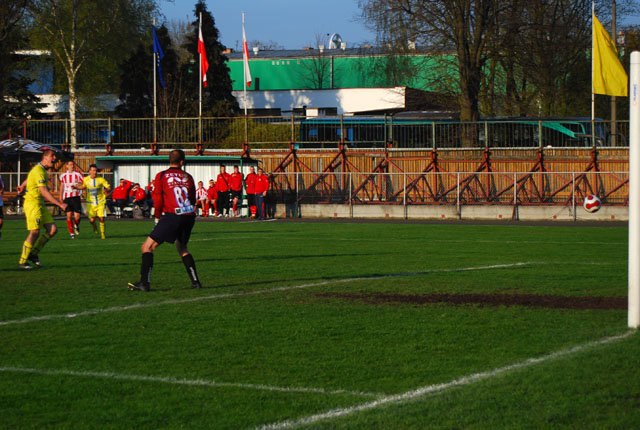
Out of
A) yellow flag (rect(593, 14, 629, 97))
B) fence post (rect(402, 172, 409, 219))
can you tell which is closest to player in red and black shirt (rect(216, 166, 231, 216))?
fence post (rect(402, 172, 409, 219))

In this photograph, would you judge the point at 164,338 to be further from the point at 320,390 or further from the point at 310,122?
the point at 310,122

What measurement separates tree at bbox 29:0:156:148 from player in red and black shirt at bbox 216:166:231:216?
64.5 feet

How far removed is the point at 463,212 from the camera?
32312 mm

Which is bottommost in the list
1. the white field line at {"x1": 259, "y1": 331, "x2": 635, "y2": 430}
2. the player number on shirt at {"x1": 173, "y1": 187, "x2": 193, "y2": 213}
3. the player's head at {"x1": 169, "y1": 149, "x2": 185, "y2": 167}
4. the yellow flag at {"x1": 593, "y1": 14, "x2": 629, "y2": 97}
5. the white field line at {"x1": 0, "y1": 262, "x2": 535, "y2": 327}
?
the white field line at {"x1": 259, "y1": 331, "x2": 635, "y2": 430}

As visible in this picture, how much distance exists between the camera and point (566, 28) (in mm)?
39406

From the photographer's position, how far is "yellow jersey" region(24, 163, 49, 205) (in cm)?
1514

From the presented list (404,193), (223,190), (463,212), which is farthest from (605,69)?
(223,190)

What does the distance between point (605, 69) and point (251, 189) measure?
44.4ft

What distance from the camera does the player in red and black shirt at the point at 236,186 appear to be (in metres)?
34.1

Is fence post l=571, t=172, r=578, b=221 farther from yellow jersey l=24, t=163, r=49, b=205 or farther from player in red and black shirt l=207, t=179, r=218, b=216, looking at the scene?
yellow jersey l=24, t=163, r=49, b=205

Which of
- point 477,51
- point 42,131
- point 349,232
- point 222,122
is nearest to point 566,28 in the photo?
point 477,51

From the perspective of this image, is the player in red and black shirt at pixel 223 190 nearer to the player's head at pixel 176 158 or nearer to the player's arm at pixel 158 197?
the player's arm at pixel 158 197

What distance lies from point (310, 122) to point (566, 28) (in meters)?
12.4

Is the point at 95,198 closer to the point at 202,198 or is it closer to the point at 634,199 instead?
the point at 202,198
